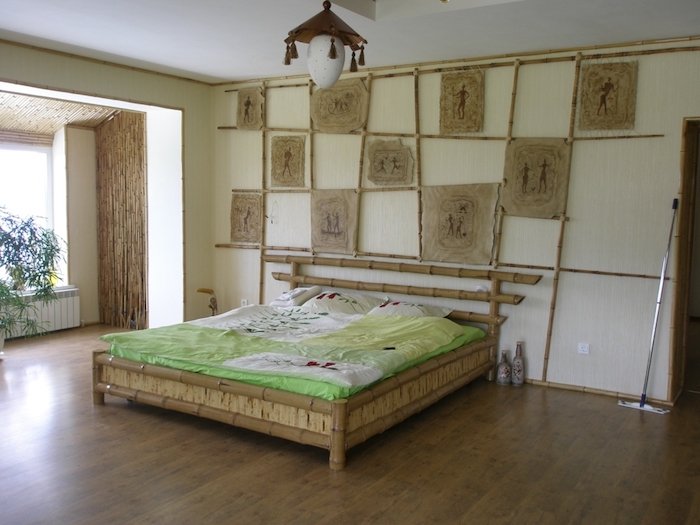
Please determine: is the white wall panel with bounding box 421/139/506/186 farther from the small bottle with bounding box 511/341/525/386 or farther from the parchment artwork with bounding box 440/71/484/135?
the small bottle with bounding box 511/341/525/386

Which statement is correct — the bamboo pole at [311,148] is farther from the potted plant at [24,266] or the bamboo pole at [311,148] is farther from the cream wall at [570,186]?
the potted plant at [24,266]

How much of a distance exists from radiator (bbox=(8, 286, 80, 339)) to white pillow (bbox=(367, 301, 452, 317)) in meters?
3.65

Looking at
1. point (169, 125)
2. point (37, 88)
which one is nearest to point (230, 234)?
point (169, 125)

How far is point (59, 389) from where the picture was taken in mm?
5004

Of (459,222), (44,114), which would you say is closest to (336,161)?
(459,222)

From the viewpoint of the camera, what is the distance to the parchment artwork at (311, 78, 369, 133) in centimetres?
610

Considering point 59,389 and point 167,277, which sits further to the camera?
point 167,277

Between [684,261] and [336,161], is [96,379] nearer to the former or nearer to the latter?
[336,161]

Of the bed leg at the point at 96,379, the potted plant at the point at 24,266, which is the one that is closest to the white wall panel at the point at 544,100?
the bed leg at the point at 96,379

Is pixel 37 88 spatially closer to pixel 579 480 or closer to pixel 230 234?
pixel 230 234

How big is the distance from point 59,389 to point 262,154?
301cm

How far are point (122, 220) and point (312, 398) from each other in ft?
15.4

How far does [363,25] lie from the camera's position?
4.63 meters

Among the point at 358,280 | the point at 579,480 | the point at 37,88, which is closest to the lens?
the point at 579,480
